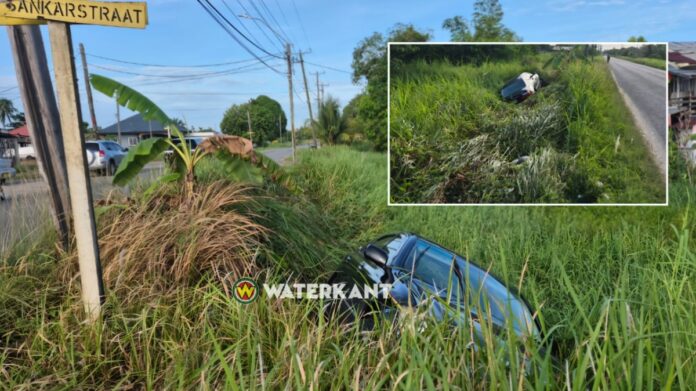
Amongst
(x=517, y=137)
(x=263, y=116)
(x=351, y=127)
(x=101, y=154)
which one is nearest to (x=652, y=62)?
(x=517, y=137)

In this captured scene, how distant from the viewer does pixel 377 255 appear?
3135 mm

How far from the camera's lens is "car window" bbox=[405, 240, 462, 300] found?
9.57 ft

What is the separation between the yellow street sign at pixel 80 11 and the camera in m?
2.47

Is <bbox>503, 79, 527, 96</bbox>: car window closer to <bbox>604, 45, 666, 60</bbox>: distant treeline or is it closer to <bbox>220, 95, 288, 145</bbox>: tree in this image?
<bbox>604, 45, 666, 60</bbox>: distant treeline

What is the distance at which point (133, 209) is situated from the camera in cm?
384

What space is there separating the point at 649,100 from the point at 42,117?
716 centimetres

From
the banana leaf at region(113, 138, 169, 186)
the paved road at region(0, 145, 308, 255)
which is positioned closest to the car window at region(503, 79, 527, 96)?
the banana leaf at region(113, 138, 169, 186)

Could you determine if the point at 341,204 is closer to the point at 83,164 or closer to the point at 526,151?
the point at 526,151

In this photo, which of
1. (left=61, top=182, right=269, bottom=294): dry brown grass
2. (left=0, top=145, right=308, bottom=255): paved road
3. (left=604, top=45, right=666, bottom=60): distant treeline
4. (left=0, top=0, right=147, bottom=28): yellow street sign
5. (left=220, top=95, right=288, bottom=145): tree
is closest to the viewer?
(left=0, top=0, right=147, bottom=28): yellow street sign

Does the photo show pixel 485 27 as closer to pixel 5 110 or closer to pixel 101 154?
pixel 101 154

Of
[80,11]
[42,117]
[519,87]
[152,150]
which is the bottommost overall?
[152,150]

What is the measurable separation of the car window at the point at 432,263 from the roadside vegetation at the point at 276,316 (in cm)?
35

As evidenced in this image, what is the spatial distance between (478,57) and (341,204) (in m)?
3.30

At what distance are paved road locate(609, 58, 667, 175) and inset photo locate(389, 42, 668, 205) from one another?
1 cm
